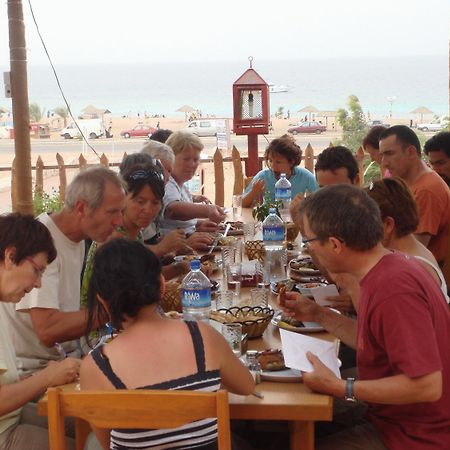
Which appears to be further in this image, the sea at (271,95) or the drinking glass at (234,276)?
the sea at (271,95)

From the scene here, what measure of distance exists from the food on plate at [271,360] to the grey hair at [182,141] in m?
2.93

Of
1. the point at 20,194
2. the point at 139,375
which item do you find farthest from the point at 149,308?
the point at 20,194

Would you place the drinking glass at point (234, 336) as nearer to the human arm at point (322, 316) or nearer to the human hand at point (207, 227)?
the human arm at point (322, 316)

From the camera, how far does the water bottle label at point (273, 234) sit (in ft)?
12.4

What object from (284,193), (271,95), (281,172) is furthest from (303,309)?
(271,95)

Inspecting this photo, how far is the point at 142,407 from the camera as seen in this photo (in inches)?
60.7

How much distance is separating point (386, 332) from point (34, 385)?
103cm

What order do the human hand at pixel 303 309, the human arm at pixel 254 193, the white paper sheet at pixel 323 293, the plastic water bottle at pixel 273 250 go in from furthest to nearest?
the human arm at pixel 254 193 < the plastic water bottle at pixel 273 250 < the white paper sheet at pixel 323 293 < the human hand at pixel 303 309

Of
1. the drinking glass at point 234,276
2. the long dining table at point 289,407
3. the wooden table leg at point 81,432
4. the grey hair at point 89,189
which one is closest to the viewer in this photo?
the long dining table at point 289,407

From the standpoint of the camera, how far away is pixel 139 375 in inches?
64.8

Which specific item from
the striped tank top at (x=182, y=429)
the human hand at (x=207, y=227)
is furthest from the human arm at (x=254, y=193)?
the striped tank top at (x=182, y=429)

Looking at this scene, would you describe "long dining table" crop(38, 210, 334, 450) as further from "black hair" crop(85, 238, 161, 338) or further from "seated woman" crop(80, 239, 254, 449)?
"black hair" crop(85, 238, 161, 338)

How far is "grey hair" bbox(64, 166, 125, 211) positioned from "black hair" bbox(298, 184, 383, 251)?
1.02m

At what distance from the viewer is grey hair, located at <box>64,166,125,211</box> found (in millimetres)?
2615
